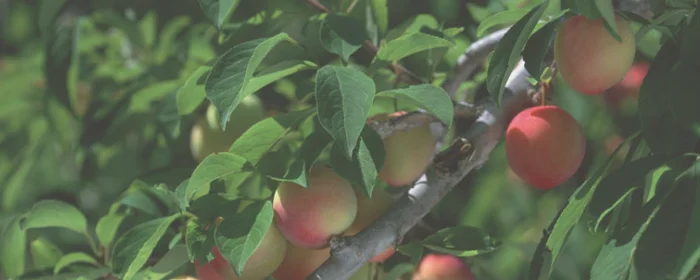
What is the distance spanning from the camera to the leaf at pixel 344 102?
0.54 meters

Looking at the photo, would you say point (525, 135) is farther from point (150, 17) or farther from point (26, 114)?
point (26, 114)

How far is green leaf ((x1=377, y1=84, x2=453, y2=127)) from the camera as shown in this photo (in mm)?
597

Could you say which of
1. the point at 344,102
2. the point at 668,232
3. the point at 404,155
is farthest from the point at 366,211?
the point at 668,232

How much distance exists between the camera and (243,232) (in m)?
0.60

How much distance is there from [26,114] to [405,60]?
797 mm

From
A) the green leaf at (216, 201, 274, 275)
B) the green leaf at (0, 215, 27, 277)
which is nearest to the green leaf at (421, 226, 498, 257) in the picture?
the green leaf at (216, 201, 274, 275)

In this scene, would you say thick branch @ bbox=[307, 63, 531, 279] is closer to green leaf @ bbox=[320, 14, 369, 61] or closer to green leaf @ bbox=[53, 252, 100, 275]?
green leaf @ bbox=[320, 14, 369, 61]

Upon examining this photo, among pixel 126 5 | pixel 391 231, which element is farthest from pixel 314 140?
pixel 126 5

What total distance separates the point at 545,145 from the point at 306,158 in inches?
7.0

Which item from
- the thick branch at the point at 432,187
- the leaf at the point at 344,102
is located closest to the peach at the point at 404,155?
the thick branch at the point at 432,187

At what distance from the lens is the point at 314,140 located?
0.65 metres

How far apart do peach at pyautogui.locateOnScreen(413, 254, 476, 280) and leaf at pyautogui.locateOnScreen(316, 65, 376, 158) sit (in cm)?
20

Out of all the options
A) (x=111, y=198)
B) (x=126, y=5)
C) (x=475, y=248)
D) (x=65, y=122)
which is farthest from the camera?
(x=126, y=5)

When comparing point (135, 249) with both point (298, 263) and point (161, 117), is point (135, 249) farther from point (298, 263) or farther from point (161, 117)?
point (161, 117)
